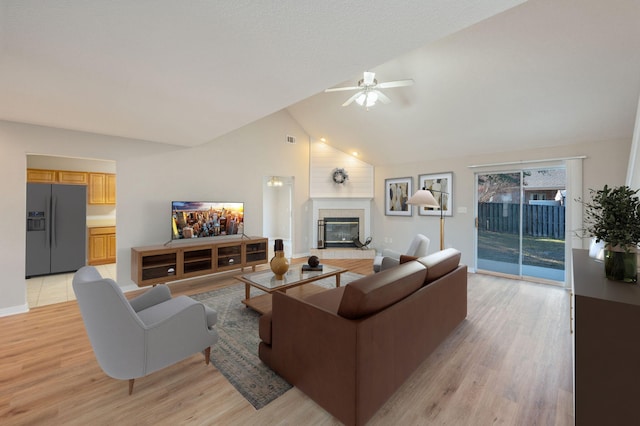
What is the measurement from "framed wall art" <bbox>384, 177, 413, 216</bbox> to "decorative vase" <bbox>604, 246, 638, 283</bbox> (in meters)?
4.47

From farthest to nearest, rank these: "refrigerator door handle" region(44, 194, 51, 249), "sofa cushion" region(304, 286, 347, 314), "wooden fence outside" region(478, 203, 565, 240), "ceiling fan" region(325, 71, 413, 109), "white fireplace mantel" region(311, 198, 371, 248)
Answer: "white fireplace mantel" region(311, 198, 371, 248)
"refrigerator door handle" region(44, 194, 51, 249)
"wooden fence outside" region(478, 203, 565, 240)
"ceiling fan" region(325, 71, 413, 109)
"sofa cushion" region(304, 286, 347, 314)

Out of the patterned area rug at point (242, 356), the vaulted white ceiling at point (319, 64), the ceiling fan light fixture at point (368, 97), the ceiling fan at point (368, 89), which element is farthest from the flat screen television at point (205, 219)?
the ceiling fan light fixture at point (368, 97)

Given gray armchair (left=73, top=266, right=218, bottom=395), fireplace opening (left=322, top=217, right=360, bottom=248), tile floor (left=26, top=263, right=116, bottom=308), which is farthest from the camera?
fireplace opening (left=322, top=217, right=360, bottom=248)

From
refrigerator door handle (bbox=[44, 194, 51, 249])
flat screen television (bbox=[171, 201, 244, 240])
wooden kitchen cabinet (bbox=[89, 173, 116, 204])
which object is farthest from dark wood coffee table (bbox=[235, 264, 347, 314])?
wooden kitchen cabinet (bbox=[89, 173, 116, 204])

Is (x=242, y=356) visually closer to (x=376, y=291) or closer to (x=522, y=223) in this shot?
(x=376, y=291)

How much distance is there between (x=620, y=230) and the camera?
1346mm

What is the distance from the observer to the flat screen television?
13.8 ft

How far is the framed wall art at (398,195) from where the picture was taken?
238 inches

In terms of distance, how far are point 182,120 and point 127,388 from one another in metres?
2.71

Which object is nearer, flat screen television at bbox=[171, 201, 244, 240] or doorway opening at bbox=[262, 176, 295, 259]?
flat screen television at bbox=[171, 201, 244, 240]

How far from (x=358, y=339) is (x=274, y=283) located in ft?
5.76

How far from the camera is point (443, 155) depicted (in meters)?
5.35

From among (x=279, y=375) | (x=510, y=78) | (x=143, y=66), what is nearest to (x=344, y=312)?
(x=279, y=375)

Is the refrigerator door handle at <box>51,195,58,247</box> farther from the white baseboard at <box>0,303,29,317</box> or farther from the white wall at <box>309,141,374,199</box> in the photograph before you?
the white wall at <box>309,141,374,199</box>
